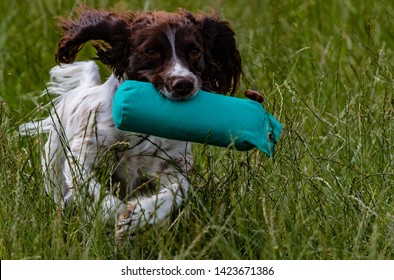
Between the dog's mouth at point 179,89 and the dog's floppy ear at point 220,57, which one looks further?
the dog's floppy ear at point 220,57

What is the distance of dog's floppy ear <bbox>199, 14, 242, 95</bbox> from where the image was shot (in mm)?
5152

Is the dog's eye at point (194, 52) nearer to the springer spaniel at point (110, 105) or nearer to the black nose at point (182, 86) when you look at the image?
the springer spaniel at point (110, 105)

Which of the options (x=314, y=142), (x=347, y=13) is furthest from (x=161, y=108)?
(x=347, y=13)

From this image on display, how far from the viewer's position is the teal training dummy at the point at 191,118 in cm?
444

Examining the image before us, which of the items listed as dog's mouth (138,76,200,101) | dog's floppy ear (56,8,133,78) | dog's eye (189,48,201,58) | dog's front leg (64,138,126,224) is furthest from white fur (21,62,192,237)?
dog's eye (189,48,201,58)

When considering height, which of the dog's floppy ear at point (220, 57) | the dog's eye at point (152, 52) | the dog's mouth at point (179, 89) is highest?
the dog's eye at point (152, 52)

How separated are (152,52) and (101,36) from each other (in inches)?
17.0

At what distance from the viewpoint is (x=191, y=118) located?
445 centimetres

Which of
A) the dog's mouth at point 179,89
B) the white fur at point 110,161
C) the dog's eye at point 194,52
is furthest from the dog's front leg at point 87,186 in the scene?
the dog's eye at point 194,52

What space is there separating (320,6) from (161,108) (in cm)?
396

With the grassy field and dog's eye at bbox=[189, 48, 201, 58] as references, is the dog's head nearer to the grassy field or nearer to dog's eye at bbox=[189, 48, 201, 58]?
dog's eye at bbox=[189, 48, 201, 58]

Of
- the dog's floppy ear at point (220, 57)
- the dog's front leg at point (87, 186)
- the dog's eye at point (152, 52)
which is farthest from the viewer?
the dog's floppy ear at point (220, 57)

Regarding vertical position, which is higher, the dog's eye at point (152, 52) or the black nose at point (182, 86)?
the dog's eye at point (152, 52)

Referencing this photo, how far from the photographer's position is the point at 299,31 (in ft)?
24.6
